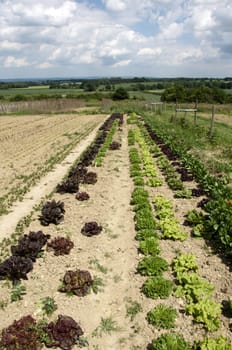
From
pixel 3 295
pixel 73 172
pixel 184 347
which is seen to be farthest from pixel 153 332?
pixel 73 172

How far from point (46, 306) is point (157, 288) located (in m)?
1.83

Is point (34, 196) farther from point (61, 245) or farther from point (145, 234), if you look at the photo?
point (145, 234)

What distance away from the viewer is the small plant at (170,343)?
4.66 metres

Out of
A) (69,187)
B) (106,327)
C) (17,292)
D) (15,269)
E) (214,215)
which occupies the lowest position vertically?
(106,327)

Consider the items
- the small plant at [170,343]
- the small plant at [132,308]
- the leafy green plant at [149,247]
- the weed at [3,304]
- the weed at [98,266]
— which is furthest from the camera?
the leafy green plant at [149,247]

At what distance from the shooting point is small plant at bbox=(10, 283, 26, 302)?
19.7 ft

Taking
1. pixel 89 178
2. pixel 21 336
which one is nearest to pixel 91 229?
pixel 21 336

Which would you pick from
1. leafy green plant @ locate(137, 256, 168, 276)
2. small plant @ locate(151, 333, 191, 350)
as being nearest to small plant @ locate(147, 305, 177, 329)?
small plant @ locate(151, 333, 191, 350)

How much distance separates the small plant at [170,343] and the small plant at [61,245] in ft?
10.1

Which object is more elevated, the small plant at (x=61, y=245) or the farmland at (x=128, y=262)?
the small plant at (x=61, y=245)

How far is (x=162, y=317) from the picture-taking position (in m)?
5.36

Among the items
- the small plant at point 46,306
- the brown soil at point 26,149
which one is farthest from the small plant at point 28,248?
the brown soil at point 26,149

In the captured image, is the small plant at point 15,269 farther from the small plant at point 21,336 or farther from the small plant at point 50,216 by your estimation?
the small plant at point 50,216

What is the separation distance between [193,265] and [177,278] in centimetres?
50
